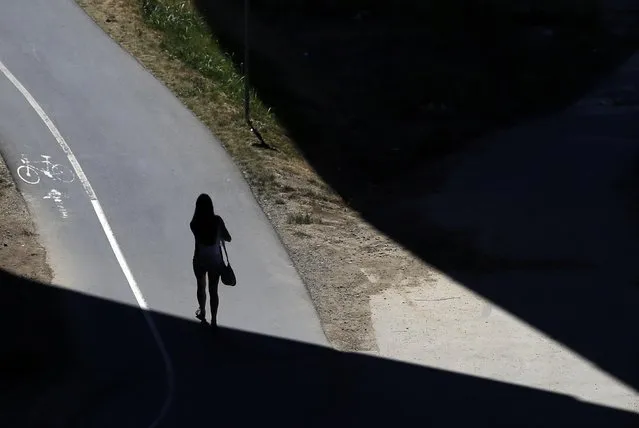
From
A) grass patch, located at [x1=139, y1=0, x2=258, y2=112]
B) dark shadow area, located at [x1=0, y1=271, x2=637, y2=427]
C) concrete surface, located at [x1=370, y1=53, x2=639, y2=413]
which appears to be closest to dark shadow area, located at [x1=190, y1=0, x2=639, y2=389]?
concrete surface, located at [x1=370, y1=53, x2=639, y2=413]

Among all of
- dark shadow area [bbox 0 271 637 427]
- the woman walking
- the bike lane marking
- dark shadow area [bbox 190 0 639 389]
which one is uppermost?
the woman walking

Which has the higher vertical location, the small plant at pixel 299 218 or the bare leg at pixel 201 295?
the bare leg at pixel 201 295

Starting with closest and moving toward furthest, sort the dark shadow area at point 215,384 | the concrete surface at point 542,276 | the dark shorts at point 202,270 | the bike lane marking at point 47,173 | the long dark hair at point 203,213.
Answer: the dark shadow area at point 215,384 → the long dark hair at point 203,213 → the dark shorts at point 202,270 → the concrete surface at point 542,276 → the bike lane marking at point 47,173

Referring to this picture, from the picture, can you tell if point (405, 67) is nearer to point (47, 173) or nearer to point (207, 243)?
point (47, 173)

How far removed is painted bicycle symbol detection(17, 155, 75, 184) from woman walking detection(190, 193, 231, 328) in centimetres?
474

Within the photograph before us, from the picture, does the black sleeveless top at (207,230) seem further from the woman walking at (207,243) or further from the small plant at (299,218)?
the small plant at (299,218)

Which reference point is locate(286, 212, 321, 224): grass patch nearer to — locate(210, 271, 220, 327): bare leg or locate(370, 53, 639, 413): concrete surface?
locate(370, 53, 639, 413): concrete surface

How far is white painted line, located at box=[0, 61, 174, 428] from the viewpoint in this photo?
11.5m

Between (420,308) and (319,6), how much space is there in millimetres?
14465

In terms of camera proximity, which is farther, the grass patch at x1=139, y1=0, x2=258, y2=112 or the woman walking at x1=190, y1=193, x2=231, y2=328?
the grass patch at x1=139, y1=0, x2=258, y2=112

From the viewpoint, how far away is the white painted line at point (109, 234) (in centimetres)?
1153

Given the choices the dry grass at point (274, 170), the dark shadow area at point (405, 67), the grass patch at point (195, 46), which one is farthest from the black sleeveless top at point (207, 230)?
the grass patch at point (195, 46)

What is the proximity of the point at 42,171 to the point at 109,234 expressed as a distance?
2.28 m

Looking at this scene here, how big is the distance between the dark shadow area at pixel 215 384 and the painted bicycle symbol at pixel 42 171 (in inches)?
145
